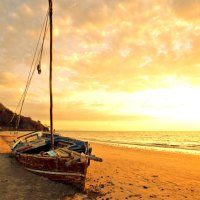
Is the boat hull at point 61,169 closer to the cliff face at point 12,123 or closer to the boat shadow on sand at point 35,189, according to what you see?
the boat shadow on sand at point 35,189

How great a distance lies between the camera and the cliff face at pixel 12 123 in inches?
3644

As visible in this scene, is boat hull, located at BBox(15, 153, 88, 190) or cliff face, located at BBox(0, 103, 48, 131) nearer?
boat hull, located at BBox(15, 153, 88, 190)

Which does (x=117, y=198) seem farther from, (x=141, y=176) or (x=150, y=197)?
(x=141, y=176)

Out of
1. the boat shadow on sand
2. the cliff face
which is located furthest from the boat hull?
the cliff face

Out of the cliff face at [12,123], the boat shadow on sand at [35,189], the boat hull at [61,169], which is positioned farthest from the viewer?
the cliff face at [12,123]

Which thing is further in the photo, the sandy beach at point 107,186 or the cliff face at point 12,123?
the cliff face at point 12,123

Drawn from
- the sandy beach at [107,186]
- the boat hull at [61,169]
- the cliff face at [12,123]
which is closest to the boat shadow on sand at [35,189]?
the sandy beach at [107,186]

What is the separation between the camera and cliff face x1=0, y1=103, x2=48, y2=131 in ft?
304

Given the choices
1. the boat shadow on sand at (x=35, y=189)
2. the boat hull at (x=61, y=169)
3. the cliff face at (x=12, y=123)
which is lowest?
the boat shadow on sand at (x=35, y=189)

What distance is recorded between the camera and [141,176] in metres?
16.0

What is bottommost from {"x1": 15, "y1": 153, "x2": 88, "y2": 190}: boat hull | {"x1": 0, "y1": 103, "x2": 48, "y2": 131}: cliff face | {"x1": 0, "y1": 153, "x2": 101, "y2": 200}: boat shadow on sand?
{"x1": 0, "y1": 153, "x2": 101, "y2": 200}: boat shadow on sand

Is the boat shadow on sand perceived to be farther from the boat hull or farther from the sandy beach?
the boat hull

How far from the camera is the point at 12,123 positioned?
9819 cm

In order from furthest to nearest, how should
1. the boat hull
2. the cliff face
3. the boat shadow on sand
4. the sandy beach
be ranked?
the cliff face < the boat hull < the sandy beach < the boat shadow on sand
